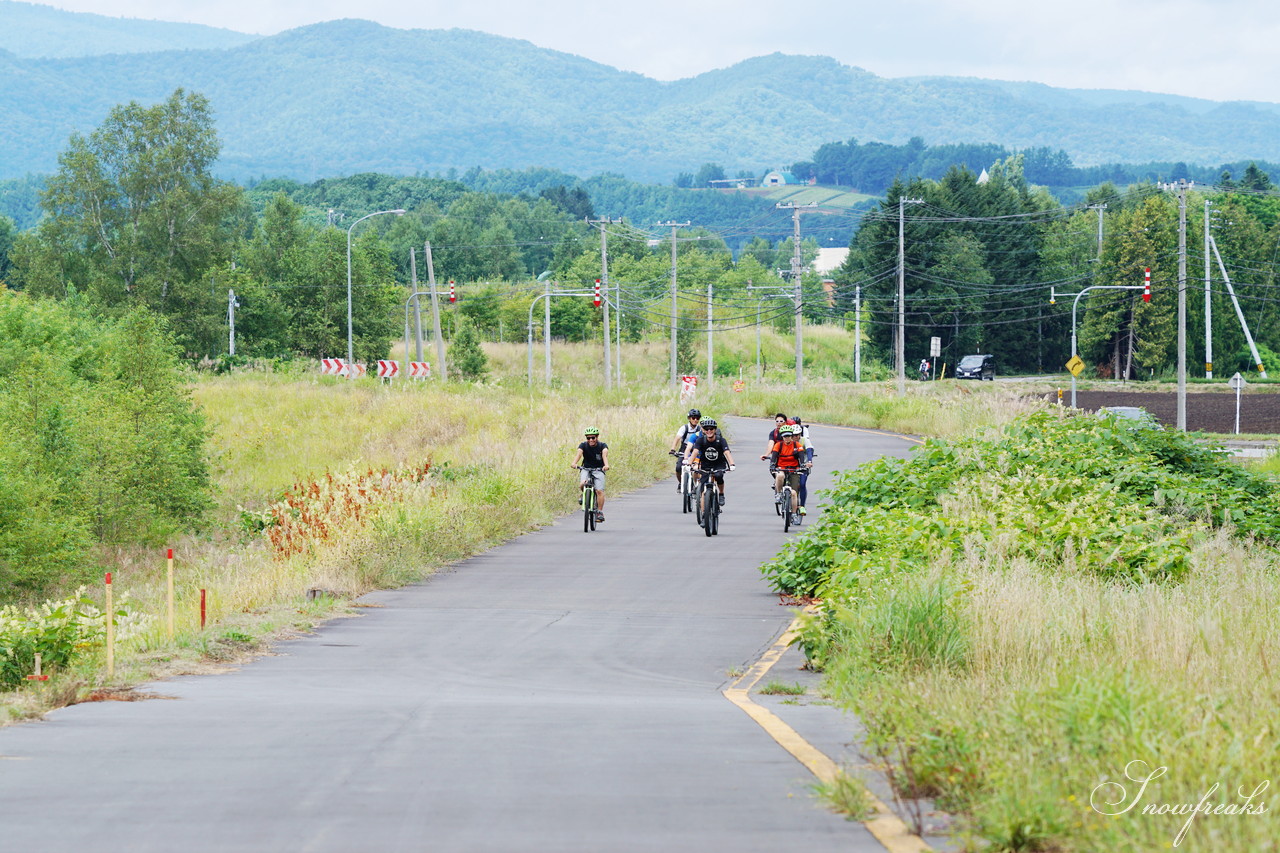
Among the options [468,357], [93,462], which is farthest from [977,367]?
[93,462]

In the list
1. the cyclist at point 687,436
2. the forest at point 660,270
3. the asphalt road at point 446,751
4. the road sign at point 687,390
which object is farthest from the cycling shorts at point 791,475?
the forest at point 660,270

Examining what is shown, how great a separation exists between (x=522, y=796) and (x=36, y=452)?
3186 centimetres

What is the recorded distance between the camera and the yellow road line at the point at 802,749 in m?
6.02

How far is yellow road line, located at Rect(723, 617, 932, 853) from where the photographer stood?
6.02 metres

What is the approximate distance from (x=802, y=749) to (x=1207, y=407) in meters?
66.1

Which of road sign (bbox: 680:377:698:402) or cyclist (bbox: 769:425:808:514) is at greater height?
cyclist (bbox: 769:425:808:514)

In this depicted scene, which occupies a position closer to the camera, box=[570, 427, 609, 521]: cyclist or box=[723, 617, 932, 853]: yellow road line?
box=[723, 617, 932, 853]: yellow road line

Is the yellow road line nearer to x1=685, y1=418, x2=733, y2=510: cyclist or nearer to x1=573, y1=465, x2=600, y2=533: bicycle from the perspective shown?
x1=685, y1=418, x2=733, y2=510: cyclist

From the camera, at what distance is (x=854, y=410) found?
63781mm

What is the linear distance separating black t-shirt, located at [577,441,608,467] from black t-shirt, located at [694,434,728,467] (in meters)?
1.80

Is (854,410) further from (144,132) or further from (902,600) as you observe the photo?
(902,600)

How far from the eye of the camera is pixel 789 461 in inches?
939

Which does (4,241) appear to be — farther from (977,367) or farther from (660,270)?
(977,367)

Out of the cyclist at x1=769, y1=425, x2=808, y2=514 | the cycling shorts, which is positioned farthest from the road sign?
the cycling shorts
